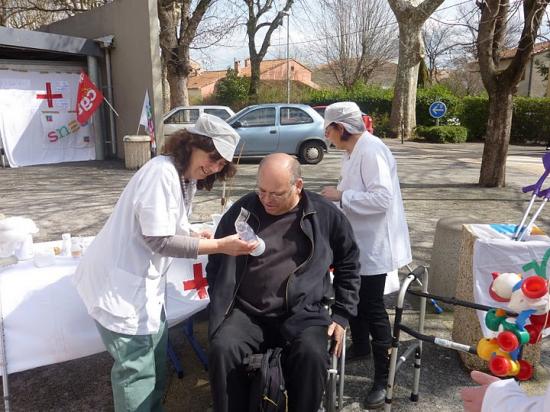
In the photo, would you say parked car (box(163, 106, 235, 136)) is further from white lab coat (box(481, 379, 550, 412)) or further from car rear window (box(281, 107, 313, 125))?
white lab coat (box(481, 379, 550, 412))

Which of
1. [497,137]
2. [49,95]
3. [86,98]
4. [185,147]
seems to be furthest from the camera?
[49,95]


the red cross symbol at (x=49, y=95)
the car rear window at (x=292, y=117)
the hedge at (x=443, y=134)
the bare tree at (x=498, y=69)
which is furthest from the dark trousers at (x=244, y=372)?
the hedge at (x=443, y=134)

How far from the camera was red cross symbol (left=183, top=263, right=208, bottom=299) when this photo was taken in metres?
2.82

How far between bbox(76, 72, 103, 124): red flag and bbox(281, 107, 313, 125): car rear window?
451 centimetres

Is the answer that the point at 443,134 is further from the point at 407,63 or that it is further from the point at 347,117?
the point at 347,117

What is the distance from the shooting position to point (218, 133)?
6.79ft

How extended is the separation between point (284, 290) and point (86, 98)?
1039 centimetres

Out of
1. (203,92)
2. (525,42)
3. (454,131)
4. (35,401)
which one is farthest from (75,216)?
(203,92)

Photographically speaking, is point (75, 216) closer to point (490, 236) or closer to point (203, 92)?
point (490, 236)

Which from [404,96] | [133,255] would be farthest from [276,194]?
[404,96]

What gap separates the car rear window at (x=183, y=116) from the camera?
12.9 metres

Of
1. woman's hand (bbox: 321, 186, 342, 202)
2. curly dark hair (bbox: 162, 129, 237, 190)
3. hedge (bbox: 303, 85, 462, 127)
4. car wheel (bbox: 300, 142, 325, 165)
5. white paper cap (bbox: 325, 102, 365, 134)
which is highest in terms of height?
Result: hedge (bbox: 303, 85, 462, 127)

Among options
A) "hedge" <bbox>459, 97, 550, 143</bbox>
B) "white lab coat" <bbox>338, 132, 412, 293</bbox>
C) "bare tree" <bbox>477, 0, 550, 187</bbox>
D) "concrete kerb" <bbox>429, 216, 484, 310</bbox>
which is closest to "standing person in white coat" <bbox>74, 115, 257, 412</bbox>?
"white lab coat" <bbox>338, 132, 412, 293</bbox>

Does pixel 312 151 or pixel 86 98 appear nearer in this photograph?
pixel 86 98
